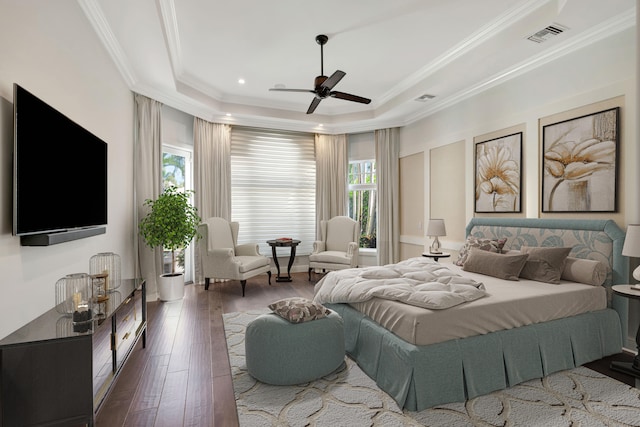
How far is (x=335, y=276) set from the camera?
10.2 ft

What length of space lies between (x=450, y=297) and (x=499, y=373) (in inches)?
22.7

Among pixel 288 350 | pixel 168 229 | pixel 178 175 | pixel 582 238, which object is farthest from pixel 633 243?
pixel 178 175

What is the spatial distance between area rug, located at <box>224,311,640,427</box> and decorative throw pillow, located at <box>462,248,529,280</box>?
2.88 ft

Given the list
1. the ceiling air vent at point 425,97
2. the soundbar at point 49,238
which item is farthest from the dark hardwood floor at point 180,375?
the ceiling air vent at point 425,97

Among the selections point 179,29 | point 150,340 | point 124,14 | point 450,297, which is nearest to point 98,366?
point 150,340

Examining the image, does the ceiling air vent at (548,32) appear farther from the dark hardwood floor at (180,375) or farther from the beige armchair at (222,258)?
the beige armchair at (222,258)

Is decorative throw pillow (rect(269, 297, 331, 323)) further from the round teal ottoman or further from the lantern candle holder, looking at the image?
the lantern candle holder

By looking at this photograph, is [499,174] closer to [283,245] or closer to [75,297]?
[283,245]

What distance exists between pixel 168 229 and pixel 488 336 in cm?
360

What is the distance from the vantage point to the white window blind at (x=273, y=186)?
19.1 feet

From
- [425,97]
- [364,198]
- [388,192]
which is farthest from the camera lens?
[364,198]

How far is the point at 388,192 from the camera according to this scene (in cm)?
598

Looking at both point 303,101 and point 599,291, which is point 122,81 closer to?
point 303,101

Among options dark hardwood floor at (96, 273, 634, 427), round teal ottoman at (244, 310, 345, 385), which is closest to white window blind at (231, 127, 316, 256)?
dark hardwood floor at (96, 273, 634, 427)
